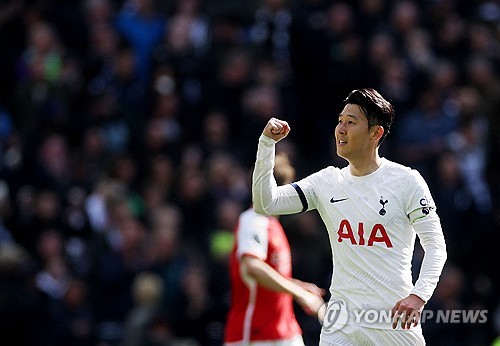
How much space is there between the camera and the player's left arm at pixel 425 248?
7.24m

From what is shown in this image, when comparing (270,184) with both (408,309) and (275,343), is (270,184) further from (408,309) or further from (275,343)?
(275,343)

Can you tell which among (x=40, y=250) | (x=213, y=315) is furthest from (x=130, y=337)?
(x=40, y=250)

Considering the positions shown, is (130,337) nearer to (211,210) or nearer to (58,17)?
(211,210)

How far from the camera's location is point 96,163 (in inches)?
595

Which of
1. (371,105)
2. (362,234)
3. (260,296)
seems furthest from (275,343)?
(371,105)

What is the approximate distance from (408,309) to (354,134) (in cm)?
120

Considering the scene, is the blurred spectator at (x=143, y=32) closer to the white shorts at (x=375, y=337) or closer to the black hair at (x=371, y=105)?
the black hair at (x=371, y=105)

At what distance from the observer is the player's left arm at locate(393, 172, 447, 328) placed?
724 cm

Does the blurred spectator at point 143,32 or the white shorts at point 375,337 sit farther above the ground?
the blurred spectator at point 143,32

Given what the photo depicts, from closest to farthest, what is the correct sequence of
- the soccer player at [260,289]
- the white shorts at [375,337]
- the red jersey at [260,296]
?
the white shorts at [375,337]
the soccer player at [260,289]
the red jersey at [260,296]

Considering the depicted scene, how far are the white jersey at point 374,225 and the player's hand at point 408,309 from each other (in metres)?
0.29

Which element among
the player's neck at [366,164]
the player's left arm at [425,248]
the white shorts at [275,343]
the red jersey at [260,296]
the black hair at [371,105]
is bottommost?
the white shorts at [275,343]

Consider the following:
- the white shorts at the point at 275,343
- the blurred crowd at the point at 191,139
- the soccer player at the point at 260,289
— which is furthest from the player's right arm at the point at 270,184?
the blurred crowd at the point at 191,139

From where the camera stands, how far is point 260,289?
31.8 feet
